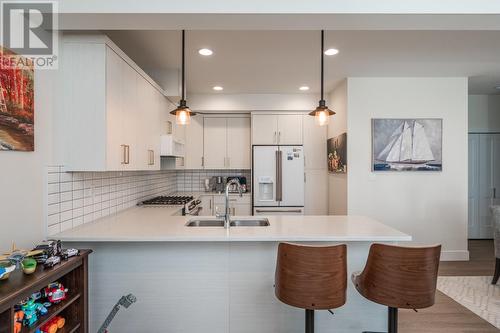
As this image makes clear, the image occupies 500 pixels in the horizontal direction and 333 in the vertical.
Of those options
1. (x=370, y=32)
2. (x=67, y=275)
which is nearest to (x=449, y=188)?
(x=370, y=32)

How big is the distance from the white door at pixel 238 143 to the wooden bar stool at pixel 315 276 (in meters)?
3.57

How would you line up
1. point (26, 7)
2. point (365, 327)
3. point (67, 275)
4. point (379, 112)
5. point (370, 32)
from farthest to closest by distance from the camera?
point (379, 112)
point (370, 32)
point (365, 327)
point (67, 275)
point (26, 7)

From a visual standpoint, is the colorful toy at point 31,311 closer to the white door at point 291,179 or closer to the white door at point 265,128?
the white door at point 291,179

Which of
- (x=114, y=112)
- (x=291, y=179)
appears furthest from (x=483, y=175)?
(x=114, y=112)

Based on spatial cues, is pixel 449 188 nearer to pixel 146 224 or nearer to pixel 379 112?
pixel 379 112

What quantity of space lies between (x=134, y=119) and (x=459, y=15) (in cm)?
265

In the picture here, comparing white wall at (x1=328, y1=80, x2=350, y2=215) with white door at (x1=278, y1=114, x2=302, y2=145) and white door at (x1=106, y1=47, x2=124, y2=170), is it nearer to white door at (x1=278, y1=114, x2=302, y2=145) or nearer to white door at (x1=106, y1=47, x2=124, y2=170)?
white door at (x1=278, y1=114, x2=302, y2=145)

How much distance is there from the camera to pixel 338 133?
453 cm

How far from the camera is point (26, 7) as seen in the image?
181 centimetres

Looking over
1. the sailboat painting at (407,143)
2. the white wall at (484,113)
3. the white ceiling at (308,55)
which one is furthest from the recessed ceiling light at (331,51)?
the white wall at (484,113)

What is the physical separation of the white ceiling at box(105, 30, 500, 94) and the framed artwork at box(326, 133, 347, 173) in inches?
34.2

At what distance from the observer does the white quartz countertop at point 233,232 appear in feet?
6.73

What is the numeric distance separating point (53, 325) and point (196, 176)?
3947 millimetres

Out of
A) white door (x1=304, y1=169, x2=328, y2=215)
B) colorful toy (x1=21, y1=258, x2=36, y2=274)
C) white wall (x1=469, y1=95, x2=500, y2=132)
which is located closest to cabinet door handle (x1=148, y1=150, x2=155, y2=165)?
colorful toy (x1=21, y1=258, x2=36, y2=274)
